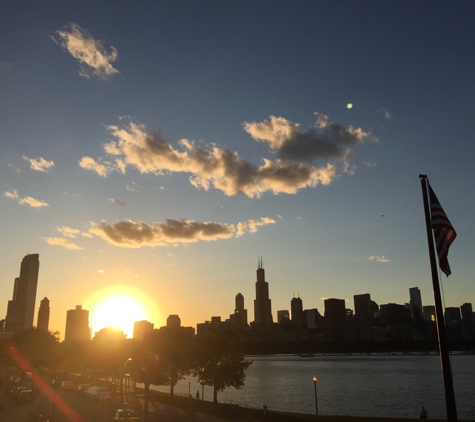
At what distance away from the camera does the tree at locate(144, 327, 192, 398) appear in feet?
244

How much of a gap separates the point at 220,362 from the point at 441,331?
2238 inches

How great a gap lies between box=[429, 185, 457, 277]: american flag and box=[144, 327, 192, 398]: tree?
199ft

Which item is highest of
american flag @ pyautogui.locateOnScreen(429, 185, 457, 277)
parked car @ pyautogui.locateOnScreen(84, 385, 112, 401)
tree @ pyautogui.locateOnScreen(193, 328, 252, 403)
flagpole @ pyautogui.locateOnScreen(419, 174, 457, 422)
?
american flag @ pyautogui.locateOnScreen(429, 185, 457, 277)

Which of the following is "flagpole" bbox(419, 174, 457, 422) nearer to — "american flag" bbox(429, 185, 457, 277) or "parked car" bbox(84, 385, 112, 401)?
"american flag" bbox(429, 185, 457, 277)

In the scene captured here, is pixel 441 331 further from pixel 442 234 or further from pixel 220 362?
pixel 220 362

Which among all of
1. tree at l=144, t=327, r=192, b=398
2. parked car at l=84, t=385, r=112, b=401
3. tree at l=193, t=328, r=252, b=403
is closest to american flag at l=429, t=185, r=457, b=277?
parked car at l=84, t=385, r=112, b=401

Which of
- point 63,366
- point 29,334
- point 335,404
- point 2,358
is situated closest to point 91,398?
point 335,404

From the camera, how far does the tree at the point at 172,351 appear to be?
74.4m

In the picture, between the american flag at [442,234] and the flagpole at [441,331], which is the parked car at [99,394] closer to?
the flagpole at [441,331]

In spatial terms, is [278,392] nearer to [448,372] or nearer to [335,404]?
[335,404]

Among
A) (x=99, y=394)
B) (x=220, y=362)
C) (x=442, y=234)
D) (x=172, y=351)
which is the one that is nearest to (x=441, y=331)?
(x=442, y=234)

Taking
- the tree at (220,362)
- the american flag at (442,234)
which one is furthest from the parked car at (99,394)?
the american flag at (442,234)

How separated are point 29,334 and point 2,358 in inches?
2355

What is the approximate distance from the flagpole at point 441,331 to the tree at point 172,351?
60518 mm
